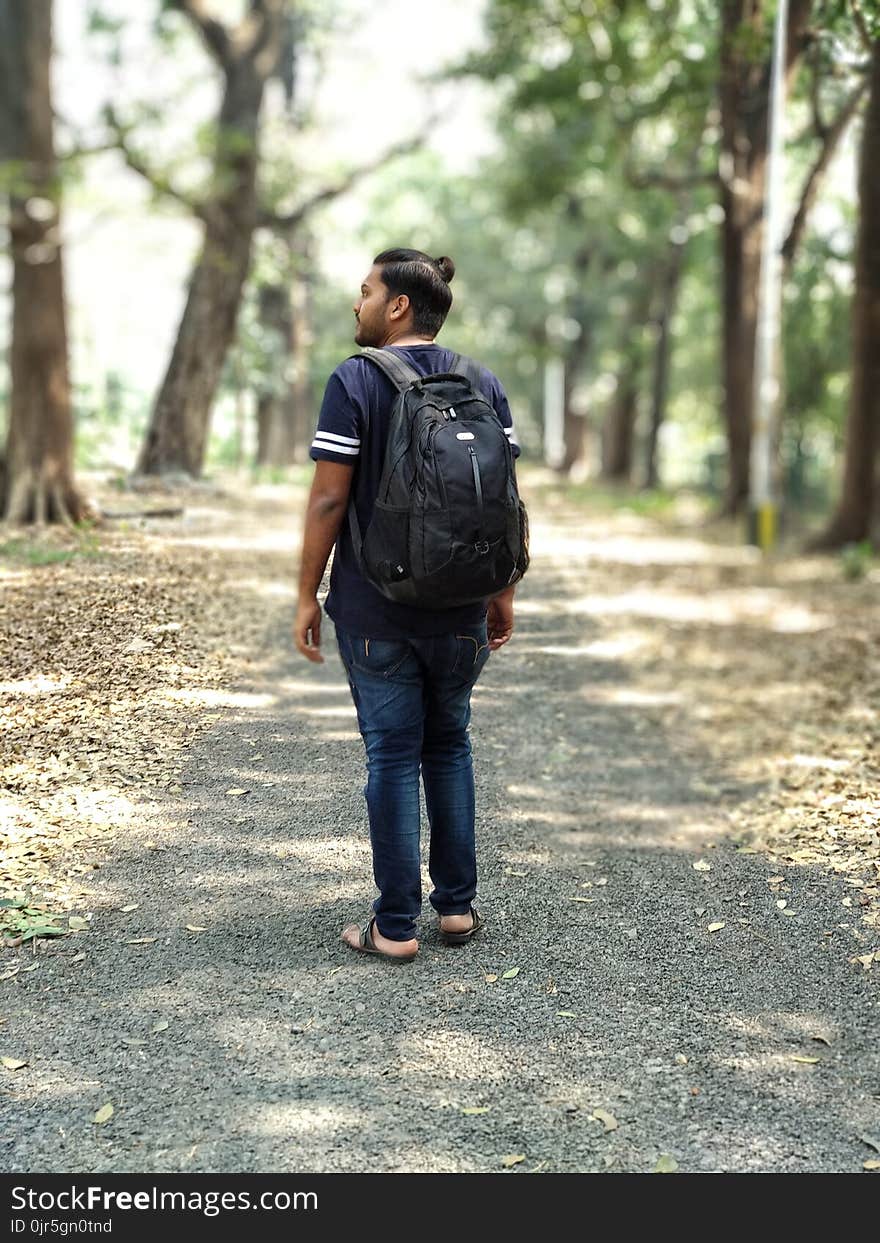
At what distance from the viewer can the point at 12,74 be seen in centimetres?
1183

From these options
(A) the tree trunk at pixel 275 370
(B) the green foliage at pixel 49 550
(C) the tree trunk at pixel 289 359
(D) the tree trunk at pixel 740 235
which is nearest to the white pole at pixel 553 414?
(C) the tree trunk at pixel 289 359

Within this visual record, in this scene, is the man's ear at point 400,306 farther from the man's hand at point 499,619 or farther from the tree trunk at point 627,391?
the tree trunk at point 627,391

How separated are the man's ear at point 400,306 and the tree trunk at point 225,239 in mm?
5592

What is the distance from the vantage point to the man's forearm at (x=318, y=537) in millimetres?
3900

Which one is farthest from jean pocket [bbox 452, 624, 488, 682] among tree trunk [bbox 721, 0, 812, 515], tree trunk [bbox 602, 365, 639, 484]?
tree trunk [bbox 602, 365, 639, 484]

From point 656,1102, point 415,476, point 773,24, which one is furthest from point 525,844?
point 773,24

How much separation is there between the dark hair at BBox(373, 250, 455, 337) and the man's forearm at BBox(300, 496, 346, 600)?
60 centimetres

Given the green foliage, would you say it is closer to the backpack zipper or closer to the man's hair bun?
the man's hair bun

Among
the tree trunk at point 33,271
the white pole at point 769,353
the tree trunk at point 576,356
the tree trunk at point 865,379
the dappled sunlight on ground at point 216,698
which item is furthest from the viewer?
the tree trunk at point 576,356

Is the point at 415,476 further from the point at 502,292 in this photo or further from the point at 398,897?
the point at 502,292

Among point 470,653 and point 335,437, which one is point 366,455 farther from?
point 470,653

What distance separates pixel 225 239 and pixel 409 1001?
39.8 feet
